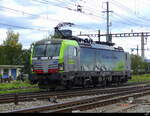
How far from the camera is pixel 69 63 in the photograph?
64.2ft

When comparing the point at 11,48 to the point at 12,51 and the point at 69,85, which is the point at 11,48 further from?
the point at 69,85

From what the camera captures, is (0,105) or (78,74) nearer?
(0,105)

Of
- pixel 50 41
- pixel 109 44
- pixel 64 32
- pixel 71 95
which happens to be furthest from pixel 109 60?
pixel 71 95

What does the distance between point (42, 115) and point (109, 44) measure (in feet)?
61.9

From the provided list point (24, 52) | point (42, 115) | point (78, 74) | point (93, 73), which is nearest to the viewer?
point (42, 115)

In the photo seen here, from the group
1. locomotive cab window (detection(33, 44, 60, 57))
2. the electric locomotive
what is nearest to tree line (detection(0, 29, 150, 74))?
the electric locomotive

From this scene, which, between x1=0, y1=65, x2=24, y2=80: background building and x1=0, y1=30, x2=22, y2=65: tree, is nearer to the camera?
x1=0, y1=65, x2=24, y2=80: background building

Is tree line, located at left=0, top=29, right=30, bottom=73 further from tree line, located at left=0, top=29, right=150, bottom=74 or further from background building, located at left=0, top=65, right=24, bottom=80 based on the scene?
background building, located at left=0, top=65, right=24, bottom=80

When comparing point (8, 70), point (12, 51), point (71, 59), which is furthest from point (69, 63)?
point (12, 51)

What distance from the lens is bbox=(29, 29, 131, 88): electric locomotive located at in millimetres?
19031

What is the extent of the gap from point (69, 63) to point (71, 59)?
38cm

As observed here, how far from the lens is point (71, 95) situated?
53.1 ft

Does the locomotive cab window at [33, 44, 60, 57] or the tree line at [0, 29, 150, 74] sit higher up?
the tree line at [0, 29, 150, 74]

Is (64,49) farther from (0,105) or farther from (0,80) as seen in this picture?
(0,80)
